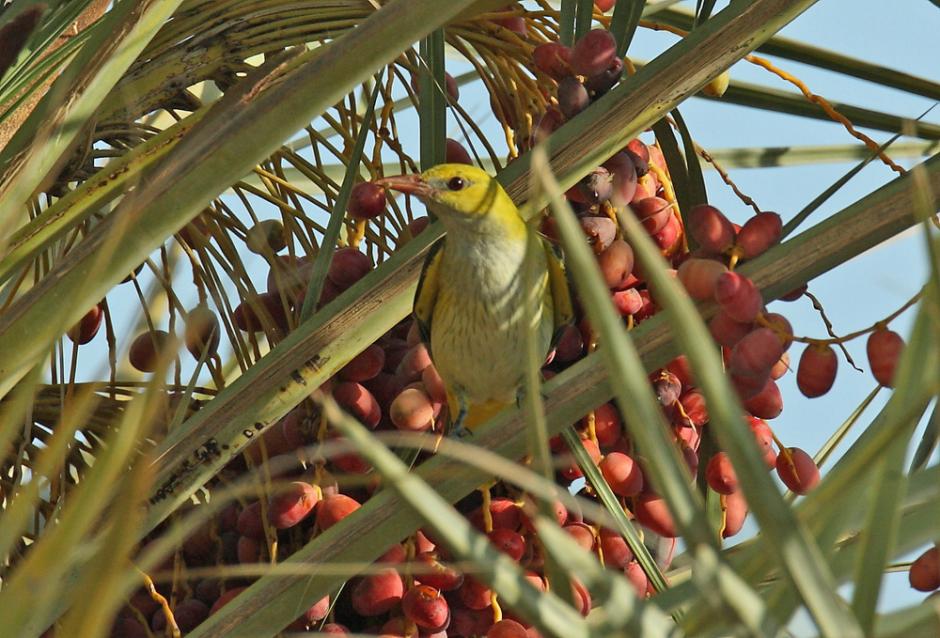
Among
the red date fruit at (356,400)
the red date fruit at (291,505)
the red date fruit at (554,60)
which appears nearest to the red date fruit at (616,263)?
the red date fruit at (554,60)

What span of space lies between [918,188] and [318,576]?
2.63ft

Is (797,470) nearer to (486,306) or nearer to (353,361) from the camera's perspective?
(353,361)

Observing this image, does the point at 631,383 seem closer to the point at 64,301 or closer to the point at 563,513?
the point at 64,301

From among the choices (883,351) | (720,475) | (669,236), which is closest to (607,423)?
(720,475)

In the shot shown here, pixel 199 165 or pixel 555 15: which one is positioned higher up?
pixel 555 15

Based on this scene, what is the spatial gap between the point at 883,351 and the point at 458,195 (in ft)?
3.22

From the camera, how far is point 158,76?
6.15 ft

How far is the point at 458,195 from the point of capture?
218 centimetres

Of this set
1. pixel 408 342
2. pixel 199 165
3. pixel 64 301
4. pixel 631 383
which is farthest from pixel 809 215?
pixel 631 383

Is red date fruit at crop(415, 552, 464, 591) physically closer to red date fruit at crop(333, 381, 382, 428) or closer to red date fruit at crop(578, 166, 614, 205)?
red date fruit at crop(333, 381, 382, 428)

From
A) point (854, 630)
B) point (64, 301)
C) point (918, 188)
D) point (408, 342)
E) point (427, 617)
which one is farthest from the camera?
point (408, 342)

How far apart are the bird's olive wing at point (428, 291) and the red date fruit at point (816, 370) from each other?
68cm

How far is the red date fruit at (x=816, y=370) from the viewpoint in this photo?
142cm

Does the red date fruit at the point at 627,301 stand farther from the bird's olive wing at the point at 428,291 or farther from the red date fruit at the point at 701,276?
the bird's olive wing at the point at 428,291
